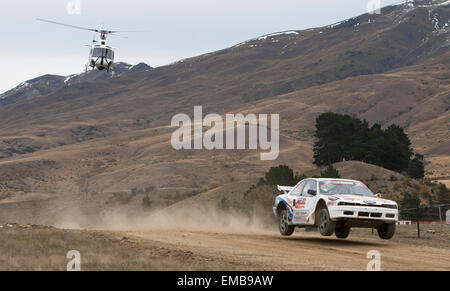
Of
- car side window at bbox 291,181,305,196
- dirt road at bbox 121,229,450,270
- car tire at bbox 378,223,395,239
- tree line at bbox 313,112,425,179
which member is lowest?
dirt road at bbox 121,229,450,270

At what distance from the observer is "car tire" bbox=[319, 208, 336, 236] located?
15.2m

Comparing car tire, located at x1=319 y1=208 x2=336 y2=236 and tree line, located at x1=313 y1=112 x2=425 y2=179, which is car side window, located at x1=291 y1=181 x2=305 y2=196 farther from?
tree line, located at x1=313 y1=112 x2=425 y2=179

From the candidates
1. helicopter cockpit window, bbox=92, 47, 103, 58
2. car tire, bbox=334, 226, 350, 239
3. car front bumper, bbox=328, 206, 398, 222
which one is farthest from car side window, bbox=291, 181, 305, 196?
helicopter cockpit window, bbox=92, 47, 103, 58

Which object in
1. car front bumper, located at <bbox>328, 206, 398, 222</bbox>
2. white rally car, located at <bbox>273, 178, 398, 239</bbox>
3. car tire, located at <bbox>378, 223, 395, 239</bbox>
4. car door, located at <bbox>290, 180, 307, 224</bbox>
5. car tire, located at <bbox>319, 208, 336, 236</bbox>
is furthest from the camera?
car door, located at <bbox>290, 180, 307, 224</bbox>

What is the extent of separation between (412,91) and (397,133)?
93708 mm

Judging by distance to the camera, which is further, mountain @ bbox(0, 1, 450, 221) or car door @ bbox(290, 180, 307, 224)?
mountain @ bbox(0, 1, 450, 221)

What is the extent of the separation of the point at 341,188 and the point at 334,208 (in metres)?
1.52

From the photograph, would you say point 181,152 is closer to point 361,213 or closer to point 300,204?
point 300,204

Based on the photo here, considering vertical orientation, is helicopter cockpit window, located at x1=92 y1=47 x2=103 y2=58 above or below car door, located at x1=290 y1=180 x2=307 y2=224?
above

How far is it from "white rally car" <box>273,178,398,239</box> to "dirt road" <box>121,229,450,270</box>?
0.56m

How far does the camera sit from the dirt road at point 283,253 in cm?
1126

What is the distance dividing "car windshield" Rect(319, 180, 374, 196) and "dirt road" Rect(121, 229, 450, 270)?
135 centimetres

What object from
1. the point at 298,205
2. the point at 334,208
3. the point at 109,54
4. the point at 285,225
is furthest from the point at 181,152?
the point at 334,208

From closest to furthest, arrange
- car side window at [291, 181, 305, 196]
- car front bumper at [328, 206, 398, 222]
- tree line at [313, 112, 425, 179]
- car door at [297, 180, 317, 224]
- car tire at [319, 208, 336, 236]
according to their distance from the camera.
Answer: car front bumper at [328, 206, 398, 222] < car tire at [319, 208, 336, 236] < car door at [297, 180, 317, 224] < car side window at [291, 181, 305, 196] < tree line at [313, 112, 425, 179]
